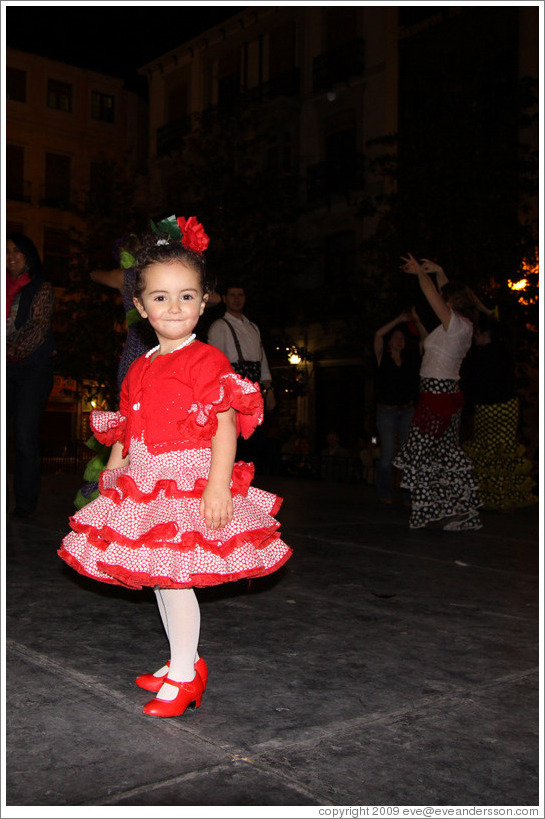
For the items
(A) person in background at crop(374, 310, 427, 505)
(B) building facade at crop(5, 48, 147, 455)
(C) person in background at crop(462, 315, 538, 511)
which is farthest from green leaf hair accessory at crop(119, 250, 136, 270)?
(B) building facade at crop(5, 48, 147, 455)

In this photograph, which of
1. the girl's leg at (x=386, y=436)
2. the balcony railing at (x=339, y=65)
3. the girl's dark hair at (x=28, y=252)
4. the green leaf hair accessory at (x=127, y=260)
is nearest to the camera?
the green leaf hair accessory at (x=127, y=260)

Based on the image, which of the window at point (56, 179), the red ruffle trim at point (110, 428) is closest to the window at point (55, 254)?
the window at point (56, 179)

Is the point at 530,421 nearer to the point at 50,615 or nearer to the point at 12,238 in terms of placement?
the point at 12,238

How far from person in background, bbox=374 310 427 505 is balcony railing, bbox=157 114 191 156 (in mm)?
19848

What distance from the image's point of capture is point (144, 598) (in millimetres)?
3822

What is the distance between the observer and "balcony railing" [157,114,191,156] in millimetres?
26953

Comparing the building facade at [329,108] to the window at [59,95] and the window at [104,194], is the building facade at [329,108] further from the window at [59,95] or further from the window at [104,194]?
the window at [59,95]

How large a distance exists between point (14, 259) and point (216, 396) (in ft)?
13.6

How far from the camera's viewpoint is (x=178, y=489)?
2.55 metres

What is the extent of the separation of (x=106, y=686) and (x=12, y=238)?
14.8ft

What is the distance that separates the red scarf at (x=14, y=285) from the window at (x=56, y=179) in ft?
86.9

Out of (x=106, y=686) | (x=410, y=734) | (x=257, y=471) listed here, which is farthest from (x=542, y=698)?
(x=257, y=471)

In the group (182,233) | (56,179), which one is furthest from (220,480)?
(56,179)

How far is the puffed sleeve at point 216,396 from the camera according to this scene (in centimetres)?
257
